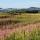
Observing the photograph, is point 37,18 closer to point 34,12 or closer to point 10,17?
point 34,12

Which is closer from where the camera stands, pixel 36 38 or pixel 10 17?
pixel 36 38

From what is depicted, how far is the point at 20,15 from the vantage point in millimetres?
21062

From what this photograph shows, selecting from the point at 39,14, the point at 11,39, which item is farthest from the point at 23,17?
the point at 11,39

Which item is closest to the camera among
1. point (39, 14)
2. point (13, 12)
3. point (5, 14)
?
point (39, 14)

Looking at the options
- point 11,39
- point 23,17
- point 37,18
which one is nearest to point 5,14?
point 23,17

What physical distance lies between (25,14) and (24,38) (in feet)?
42.0

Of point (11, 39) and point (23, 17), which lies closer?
point (11, 39)

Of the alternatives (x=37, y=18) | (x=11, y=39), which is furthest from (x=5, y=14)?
(x=11, y=39)

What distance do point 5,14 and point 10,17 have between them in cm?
65

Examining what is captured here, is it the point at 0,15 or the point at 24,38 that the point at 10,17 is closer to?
the point at 0,15

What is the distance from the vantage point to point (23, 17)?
2014cm

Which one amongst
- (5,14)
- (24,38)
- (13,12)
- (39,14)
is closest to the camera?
(24,38)

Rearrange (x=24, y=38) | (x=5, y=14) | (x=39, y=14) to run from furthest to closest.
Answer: (x=5, y=14) < (x=39, y=14) < (x=24, y=38)

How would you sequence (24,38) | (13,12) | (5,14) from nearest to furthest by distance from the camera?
1. (24,38)
2. (5,14)
3. (13,12)
